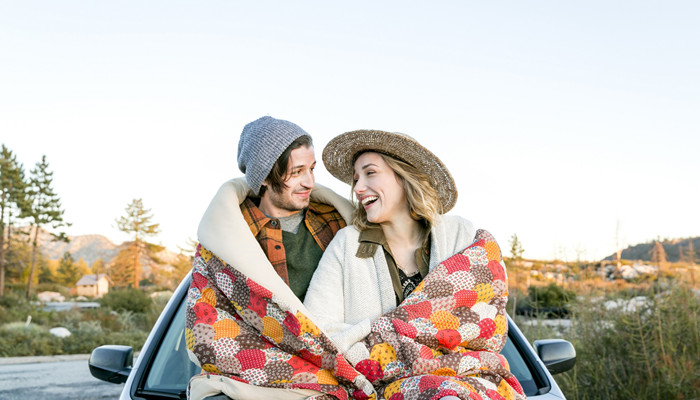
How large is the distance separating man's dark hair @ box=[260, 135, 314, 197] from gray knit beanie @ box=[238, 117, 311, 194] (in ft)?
0.11

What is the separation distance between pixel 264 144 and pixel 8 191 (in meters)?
45.5

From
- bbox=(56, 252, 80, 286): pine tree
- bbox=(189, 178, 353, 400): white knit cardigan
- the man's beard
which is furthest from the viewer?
bbox=(56, 252, 80, 286): pine tree

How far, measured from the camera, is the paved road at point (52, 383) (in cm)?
858

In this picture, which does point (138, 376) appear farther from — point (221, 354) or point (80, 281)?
point (80, 281)

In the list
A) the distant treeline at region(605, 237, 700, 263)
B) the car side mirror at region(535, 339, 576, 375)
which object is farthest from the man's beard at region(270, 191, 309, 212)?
the distant treeline at region(605, 237, 700, 263)

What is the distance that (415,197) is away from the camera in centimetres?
288

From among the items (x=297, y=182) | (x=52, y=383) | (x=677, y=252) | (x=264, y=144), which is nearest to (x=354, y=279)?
Result: (x=297, y=182)

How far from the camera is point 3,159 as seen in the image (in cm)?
4109

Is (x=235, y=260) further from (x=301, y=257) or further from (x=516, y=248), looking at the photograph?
(x=516, y=248)

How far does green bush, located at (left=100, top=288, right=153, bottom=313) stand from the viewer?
26.4 m

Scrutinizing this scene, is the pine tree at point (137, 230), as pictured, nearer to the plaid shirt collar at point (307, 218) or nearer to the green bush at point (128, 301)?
the green bush at point (128, 301)

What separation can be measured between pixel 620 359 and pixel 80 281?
86429mm

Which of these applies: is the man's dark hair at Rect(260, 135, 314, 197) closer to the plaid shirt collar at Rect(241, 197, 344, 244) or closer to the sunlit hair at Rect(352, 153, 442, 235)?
the plaid shirt collar at Rect(241, 197, 344, 244)

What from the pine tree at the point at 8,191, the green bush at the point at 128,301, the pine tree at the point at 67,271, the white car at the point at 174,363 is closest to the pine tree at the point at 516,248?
the white car at the point at 174,363
